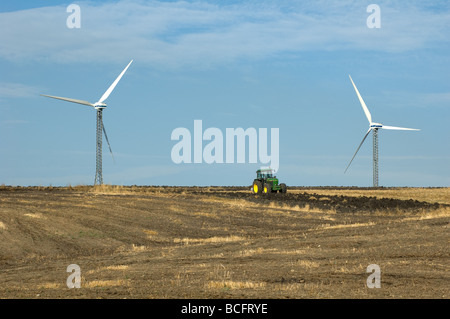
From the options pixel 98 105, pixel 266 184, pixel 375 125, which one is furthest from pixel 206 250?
pixel 375 125

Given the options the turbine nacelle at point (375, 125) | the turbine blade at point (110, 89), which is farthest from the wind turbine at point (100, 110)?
the turbine nacelle at point (375, 125)

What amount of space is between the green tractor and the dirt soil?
14598 mm

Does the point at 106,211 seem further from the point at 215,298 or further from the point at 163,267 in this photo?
the point at 215,298

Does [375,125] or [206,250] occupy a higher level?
[375,125]

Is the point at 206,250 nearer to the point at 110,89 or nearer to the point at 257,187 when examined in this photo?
the point at 257,187

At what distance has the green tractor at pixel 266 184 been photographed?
2840 inches

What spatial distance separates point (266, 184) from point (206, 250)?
40626 mm

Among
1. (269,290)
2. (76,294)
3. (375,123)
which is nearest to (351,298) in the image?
(269,290)

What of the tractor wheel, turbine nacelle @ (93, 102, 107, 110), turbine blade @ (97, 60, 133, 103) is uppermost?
turbine blade @ (97, 60, 133, 103)

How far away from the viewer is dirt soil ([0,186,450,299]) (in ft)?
64.0

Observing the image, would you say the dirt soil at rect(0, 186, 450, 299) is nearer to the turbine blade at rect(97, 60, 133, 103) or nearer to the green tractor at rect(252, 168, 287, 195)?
the green tractor at rect(252, 168, 287, 195)

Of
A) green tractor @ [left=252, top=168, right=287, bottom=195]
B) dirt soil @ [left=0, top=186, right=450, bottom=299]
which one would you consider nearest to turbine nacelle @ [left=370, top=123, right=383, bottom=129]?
green tractor @ [left=252, top=168, right=287, bottom=195]

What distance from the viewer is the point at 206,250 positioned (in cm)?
3136
